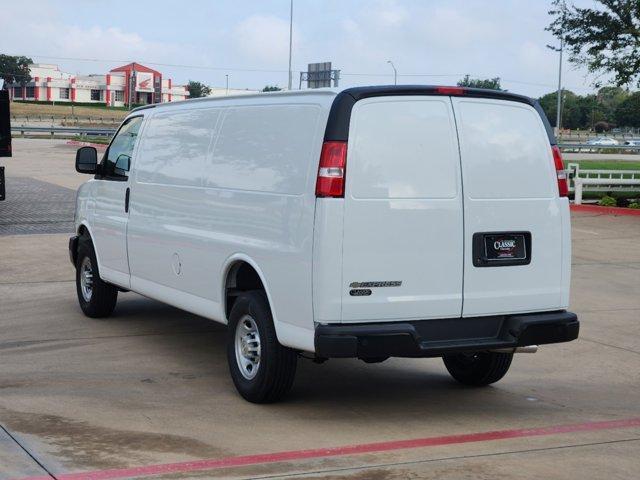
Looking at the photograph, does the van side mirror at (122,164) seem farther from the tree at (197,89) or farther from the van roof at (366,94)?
the tree at (197,89)

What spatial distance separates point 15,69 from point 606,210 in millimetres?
150777

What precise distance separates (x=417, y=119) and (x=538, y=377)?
2725 millimetres

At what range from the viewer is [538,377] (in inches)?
333

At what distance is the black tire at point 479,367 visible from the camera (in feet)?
26.1

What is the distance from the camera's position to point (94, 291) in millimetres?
10586

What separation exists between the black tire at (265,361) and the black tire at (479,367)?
1357 mm

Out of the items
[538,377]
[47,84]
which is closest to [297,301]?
[538,377]

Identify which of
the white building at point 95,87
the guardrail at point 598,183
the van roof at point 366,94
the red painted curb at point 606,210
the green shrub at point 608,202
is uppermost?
the white building at point 95,87

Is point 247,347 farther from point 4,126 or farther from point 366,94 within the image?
point 4,126

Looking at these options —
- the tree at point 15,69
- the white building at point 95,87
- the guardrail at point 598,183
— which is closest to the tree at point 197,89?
the white building at point 95,87

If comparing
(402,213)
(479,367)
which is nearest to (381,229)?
(402,213)

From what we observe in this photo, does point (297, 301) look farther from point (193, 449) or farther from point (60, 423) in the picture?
point (60, 423)

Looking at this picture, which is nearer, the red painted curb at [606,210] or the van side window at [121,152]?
the van side window at [121,152]

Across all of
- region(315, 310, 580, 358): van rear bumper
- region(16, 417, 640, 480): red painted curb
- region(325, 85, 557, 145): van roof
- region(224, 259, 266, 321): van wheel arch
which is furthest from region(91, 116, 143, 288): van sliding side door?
region(16, 417, 640, 480): red painted curb
